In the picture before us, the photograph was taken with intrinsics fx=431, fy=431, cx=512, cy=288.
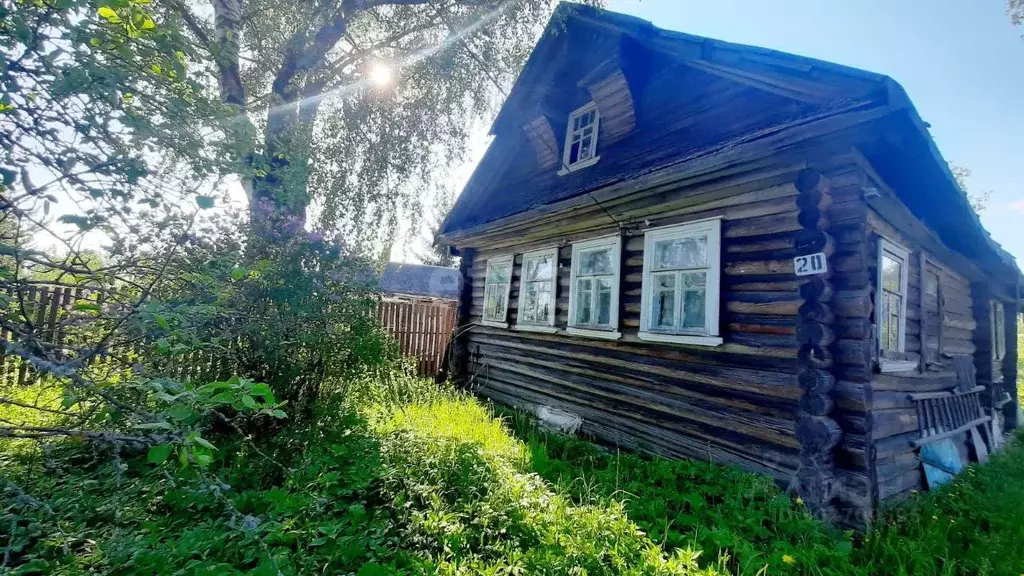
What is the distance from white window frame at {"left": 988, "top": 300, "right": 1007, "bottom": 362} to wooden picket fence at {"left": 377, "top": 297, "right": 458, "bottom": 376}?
40.3ft

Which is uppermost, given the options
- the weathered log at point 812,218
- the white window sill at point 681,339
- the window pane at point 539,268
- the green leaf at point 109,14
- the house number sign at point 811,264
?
the green leaf at point 109,14

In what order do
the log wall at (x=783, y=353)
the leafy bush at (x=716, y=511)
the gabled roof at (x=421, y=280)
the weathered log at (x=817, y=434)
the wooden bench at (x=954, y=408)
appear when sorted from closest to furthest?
the leafy bush at (x=716, y=511)
the weathered log at (x=817, y=434)
the log wall at (x=783, y=353)
the wooden bench at (x=954, y=408)
the gabled roof at (x=421, y=280)

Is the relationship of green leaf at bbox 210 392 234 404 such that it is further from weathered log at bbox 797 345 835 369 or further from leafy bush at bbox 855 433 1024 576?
weathered log at bbox 797 345 835 369

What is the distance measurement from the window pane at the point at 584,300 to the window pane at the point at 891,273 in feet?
11.5

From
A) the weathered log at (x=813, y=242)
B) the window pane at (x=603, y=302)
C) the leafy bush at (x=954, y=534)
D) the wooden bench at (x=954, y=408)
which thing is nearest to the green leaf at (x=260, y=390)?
the leafy bush at (x=954, y=534)

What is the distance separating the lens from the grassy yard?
2732 millimetres

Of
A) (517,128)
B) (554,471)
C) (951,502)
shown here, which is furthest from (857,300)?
(517,128)

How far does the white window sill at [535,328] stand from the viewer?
23.5 feet

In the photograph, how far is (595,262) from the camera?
6625 millimetres

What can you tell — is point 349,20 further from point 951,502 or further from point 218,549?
point 951,502

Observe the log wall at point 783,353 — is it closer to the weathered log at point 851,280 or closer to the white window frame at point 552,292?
the weathered log at point 851,280

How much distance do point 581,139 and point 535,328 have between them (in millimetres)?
3492

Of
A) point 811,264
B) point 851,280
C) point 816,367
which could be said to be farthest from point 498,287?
point 851,280

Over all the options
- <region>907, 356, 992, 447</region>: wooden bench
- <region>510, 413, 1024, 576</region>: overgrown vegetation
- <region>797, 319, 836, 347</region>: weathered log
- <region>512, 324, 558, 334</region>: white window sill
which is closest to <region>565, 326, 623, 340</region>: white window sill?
<region>512, 324, 558, 334</region>: white window sill
